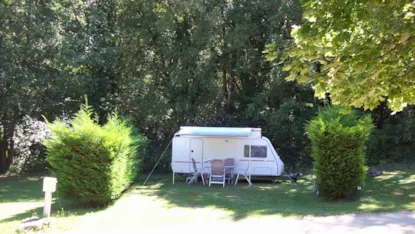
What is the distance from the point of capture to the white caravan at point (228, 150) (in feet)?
49.3

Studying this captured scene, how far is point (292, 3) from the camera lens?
18562 mm

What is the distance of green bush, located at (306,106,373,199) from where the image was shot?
10812 millimetres

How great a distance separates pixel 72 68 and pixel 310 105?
1147 centimetres

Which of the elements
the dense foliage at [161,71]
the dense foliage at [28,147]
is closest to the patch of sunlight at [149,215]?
the dense foliage at [161,71]

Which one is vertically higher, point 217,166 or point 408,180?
point 217,166

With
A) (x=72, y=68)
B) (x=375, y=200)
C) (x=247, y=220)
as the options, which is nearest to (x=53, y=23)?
(x=72, y=68)

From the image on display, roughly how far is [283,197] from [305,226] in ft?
13.7

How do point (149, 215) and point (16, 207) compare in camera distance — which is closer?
point (149, 215)

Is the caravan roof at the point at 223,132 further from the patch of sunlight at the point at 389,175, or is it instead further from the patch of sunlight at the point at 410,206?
the patch of sunlight at the point at 410,206

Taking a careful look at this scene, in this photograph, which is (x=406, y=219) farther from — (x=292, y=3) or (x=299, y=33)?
(x=292, y=3)

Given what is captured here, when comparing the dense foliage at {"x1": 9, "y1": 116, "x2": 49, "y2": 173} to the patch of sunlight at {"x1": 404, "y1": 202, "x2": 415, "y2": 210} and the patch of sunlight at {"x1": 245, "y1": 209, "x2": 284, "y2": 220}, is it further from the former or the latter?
the patch of sunlight at {"x1": 404, "y1": 202, "x2": 415, "y2": 210}

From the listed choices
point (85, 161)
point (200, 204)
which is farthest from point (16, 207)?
point (200, 204)

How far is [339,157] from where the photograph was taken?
10805mm

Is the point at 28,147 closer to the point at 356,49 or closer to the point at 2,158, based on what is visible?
the point at 2,158
